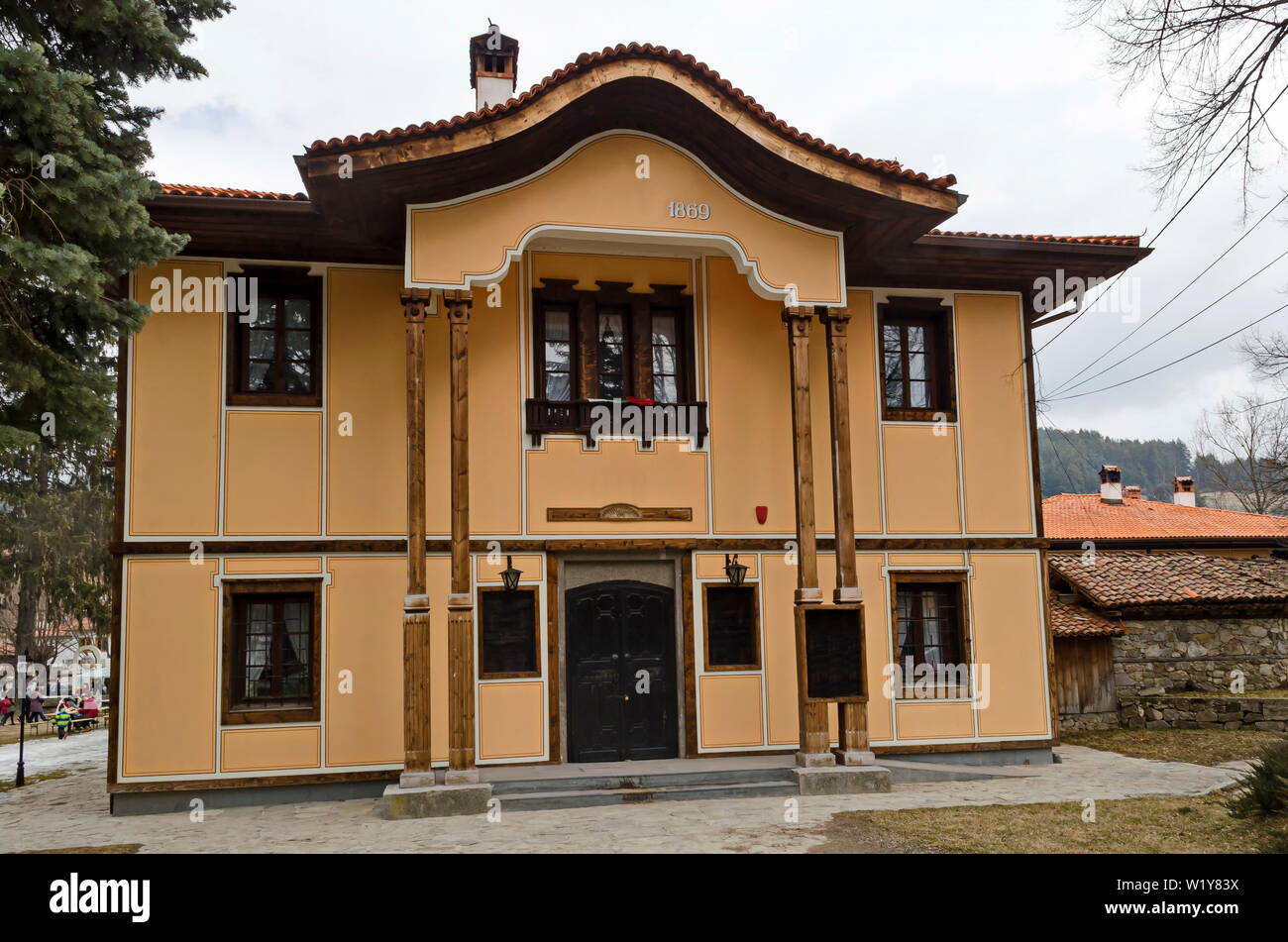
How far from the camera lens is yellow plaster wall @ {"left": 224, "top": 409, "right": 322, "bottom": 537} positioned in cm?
1209

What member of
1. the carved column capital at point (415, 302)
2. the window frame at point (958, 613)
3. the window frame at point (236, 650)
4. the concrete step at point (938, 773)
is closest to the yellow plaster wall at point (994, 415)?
the window frame at point (958, 613)

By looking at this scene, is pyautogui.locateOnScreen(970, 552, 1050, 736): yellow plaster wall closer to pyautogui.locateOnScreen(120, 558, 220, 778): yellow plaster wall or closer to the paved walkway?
the paved walkway

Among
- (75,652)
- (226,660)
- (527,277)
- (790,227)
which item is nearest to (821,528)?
(790,227)

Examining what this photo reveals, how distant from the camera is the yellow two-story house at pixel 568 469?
11.6 metres

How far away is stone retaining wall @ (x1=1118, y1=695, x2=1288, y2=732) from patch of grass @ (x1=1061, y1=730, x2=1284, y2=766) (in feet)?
0.72

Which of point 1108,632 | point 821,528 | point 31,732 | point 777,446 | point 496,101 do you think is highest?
point 496,101

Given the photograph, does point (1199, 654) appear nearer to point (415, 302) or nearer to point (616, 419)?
point (616, 419)

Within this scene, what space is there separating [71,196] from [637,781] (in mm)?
7709

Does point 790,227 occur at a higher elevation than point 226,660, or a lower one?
higher

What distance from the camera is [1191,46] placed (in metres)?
8.34

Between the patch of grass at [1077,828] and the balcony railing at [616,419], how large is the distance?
5134mm
